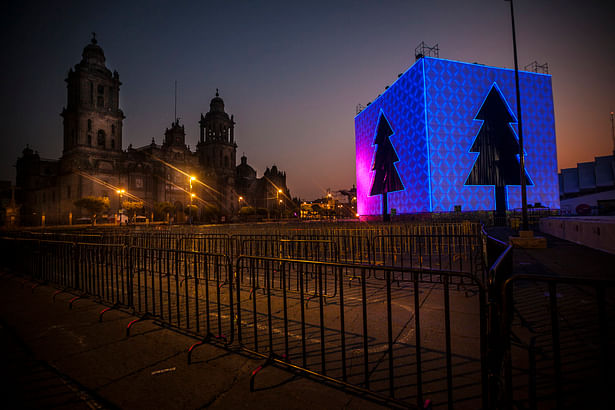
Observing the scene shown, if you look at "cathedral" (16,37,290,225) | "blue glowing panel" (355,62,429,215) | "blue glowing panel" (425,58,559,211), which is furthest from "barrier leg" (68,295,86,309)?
"cathedral" (16,37,290,225)

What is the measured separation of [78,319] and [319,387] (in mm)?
4958

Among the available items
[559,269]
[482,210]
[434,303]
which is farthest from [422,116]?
[434,303]

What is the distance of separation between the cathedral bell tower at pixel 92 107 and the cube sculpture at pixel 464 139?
6229 centimetres

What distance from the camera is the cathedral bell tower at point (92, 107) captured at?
61.1 meters

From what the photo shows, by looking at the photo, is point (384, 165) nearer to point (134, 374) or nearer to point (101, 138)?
point (134, 374)

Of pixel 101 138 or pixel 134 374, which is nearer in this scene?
pixel 134 374

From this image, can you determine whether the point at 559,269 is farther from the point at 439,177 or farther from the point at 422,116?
the point at 422,116

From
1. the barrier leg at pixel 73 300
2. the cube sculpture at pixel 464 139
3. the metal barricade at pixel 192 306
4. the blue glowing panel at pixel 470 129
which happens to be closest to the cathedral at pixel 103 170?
the cube sculpture at pixel 464 139

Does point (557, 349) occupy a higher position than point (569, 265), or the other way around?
point (557, 349)

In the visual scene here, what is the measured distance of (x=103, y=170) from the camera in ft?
196

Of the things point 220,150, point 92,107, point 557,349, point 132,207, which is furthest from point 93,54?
point 557,349

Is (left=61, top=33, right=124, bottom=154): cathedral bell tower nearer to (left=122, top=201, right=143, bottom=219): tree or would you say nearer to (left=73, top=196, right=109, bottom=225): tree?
(left=73, top=196, right=109, bottom=225): tree

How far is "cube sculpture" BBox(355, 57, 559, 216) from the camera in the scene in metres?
31.2

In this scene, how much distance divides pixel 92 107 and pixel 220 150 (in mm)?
33416
